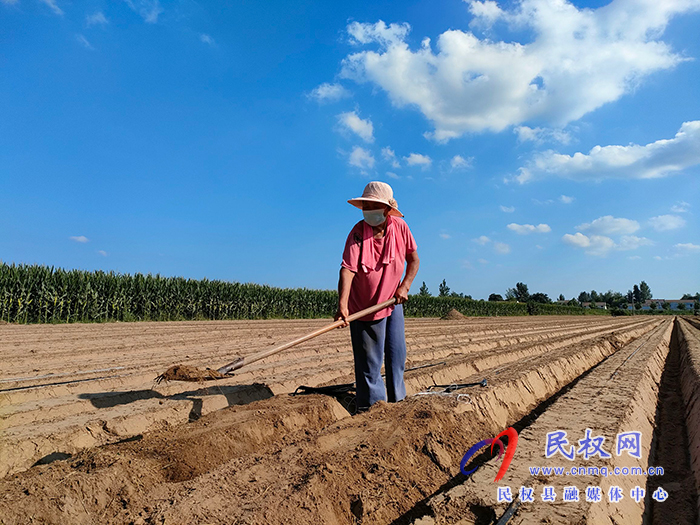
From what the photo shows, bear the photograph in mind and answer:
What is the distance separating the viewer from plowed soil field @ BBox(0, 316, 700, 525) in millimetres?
1880

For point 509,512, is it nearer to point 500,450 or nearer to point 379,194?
point 500,450

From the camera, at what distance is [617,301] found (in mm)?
96625

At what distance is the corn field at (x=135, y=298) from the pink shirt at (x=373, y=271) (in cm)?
1429

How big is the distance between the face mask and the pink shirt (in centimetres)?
6

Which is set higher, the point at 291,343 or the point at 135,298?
the point at 135,298

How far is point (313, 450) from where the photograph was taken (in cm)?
244

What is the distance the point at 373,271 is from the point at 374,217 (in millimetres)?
417

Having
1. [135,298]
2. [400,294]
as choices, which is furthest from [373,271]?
Result: [135,298]

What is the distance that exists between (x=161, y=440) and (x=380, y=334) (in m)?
1.65

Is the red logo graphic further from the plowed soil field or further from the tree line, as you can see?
the tree line

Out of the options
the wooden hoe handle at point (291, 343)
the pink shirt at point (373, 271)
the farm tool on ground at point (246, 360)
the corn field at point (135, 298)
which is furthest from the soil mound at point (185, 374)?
the corn field at point (135, 298)

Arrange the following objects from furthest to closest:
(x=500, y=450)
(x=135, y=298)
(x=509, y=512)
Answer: (x=135, y=298) < (x=500, y=450) < (x=509, y=512)

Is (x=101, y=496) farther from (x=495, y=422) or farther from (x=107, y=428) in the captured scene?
(x=495, y=422)

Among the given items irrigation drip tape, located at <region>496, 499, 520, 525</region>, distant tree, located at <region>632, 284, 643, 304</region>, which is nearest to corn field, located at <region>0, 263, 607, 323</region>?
irrigation drip tape, located at <region>496, 499, 520, 525</region>
